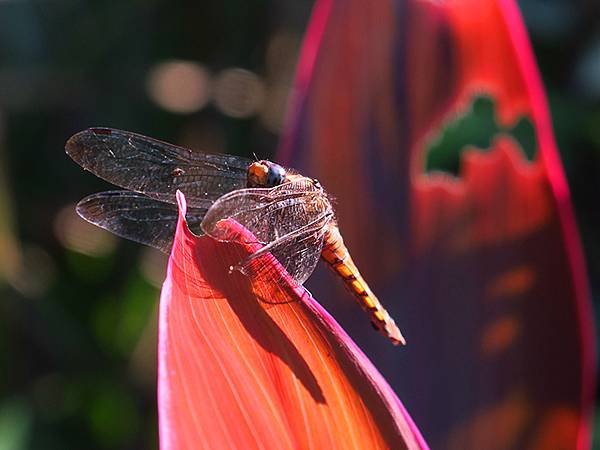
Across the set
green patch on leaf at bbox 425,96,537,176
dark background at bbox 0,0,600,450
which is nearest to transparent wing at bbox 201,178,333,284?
green patch on leaf at bbox 425,96,537,176

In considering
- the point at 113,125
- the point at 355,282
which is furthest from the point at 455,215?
the point at 113,125

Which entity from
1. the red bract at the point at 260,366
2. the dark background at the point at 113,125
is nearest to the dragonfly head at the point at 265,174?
the red bract at the point at 260,366

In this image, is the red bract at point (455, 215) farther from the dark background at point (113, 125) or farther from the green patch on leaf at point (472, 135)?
the dark background at point (113, 125)

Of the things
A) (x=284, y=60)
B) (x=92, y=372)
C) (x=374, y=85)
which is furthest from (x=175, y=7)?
(x=374, y=85)

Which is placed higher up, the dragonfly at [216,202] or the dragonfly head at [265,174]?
the dragonfly head at [265,174]

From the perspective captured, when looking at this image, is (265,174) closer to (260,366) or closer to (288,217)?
(288,217)

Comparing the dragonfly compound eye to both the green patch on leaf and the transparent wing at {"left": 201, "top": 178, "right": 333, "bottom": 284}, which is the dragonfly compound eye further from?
the green patch on leaf

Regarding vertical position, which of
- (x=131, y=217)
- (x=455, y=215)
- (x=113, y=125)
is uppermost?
(x=455, y=215)
